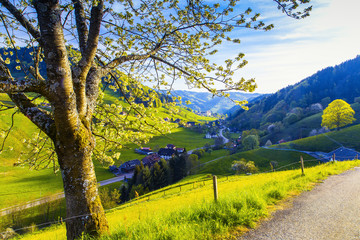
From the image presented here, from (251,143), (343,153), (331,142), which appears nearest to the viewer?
(343,153)

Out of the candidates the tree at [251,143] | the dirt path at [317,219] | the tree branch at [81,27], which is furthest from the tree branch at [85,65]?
the tree at [251,143]

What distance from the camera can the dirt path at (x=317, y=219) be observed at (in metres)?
5.42

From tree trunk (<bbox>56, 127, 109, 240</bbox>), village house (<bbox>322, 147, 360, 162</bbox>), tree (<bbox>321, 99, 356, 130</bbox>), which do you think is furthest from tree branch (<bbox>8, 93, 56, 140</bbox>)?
tree (<bbox>321, 99, 356, 130</bbox>)

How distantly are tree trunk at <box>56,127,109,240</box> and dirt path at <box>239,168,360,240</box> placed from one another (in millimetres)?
4470

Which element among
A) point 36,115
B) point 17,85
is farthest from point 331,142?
point 17,85

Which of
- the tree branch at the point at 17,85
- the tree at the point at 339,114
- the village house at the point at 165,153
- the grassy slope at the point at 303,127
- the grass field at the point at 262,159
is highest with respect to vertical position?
the tree branch at the point at 17,85

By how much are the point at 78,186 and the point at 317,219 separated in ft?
27.0

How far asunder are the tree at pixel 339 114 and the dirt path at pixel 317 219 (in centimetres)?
8095

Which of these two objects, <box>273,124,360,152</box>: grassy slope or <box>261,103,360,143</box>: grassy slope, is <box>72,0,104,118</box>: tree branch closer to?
<box>273,124,360,152</box>: grassy slope

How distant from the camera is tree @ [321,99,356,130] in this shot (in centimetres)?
6888

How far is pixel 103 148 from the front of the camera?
10.0 metres

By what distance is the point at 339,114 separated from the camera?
6994 cm

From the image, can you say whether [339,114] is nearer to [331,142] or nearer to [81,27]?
[331,142]

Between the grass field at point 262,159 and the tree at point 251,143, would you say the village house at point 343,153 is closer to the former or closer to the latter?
the grass field at point 262,159
